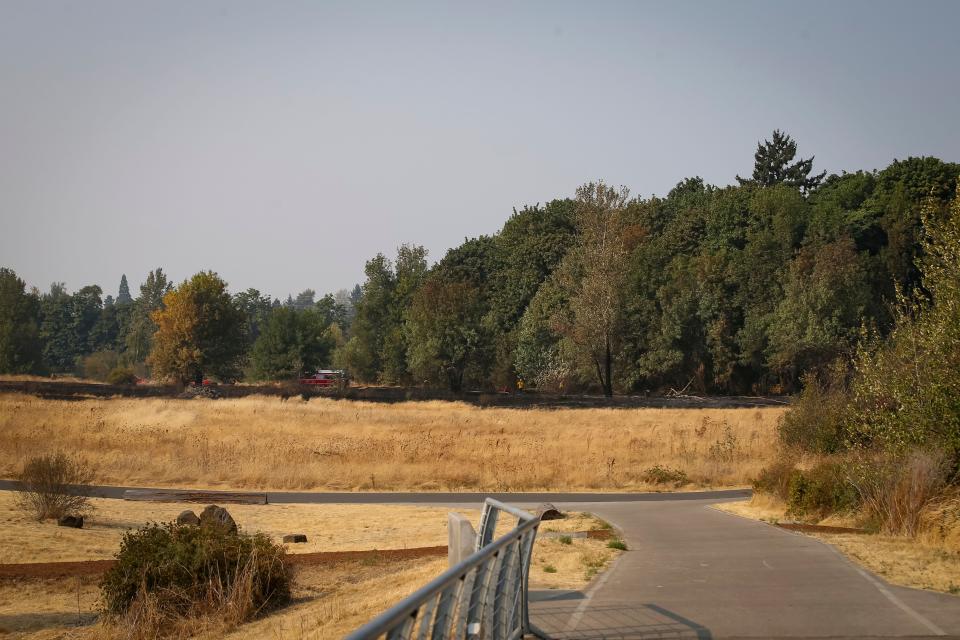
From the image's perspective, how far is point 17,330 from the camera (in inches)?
4264

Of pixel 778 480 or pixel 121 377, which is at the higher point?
pixel 121 377

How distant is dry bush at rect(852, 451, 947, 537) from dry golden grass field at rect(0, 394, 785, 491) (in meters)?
15.3

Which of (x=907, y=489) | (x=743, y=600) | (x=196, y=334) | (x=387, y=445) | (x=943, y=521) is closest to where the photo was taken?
(x=743, y=600)

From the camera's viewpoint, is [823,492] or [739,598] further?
[823,492]

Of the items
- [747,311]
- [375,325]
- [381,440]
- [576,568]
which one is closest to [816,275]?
[747,311]

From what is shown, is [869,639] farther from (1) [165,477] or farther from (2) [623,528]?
(1) [165,477]

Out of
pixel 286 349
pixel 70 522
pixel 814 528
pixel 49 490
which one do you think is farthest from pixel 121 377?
pixel 814 528

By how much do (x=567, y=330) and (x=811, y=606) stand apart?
63.8 metres

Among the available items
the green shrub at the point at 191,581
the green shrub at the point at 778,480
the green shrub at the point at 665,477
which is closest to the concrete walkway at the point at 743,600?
the green shrub at the point at 191,581

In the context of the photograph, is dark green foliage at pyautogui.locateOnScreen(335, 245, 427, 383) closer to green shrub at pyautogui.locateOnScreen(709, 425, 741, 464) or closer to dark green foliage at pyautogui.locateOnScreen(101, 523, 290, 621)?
green shrub at pyautogui.locateOnScreen(709, 425, 741, 464)

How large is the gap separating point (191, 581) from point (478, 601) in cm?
751

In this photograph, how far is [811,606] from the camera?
9344mm

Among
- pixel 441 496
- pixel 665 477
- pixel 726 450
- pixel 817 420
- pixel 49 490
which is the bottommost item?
pixel 441 496

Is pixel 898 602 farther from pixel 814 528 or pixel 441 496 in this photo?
pixel 441 496
